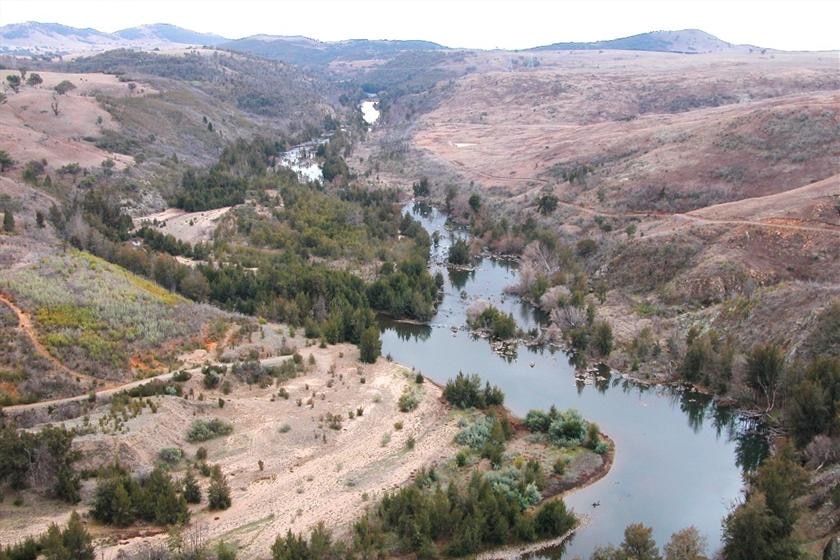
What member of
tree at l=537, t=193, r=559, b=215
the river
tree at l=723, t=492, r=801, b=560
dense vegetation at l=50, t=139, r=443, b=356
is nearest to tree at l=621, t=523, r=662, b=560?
the river

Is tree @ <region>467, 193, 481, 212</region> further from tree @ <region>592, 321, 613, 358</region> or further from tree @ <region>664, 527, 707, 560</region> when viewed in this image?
tree @ <region>664, 527, 707, 560</region>

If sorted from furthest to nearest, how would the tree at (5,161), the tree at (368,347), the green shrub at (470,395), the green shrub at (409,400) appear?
the tree at (5,161) → the tree at (368,347) → the green shrub at (470,395) → the green shrub at (409,400)

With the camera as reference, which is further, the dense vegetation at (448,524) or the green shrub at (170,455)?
the green shrub at (170,455)

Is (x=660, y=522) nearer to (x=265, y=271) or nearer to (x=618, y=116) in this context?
(x=265, y=271)

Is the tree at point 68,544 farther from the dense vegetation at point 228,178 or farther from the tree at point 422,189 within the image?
the tree at point 422,189

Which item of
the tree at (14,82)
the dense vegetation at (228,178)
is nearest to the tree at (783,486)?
the dense vegetation at (228,178)

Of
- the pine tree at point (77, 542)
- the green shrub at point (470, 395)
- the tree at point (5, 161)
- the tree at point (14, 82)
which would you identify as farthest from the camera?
the tree at point (14, 82)

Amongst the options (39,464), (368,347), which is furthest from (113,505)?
(368,347)
